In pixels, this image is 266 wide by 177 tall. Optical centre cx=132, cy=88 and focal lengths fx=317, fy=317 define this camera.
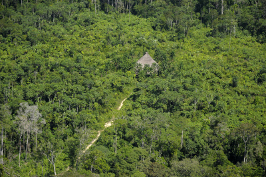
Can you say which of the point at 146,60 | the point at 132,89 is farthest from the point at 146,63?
the point at 132,89

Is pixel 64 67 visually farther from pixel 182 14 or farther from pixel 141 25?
pixel 182 14

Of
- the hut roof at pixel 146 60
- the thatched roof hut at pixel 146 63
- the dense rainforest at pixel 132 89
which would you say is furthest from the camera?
the hut roof at pixel 146 60

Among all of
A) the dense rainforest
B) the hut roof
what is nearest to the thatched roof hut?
the hut roof

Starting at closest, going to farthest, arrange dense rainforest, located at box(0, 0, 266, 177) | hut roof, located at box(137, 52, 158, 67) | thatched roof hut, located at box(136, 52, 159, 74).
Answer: dense rainforest, located at box(0, 0, 266, 177), thatched roof hut, located at box(136, 52, 159, 74), hut roof, located at box(137, 52, 158, 67)

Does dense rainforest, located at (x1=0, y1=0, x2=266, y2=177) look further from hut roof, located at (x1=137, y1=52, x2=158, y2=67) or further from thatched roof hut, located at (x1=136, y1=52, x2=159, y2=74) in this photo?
hut roof, located at (x1=137, y1=52, x2=158, y2=67)

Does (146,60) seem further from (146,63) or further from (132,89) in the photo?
(132,89)

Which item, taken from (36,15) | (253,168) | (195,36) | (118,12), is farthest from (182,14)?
(253,168)

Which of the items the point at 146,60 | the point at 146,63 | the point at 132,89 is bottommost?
the point at 132,89

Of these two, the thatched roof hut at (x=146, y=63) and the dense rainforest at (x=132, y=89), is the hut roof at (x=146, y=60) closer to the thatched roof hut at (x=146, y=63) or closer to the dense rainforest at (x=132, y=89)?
the thatched roof hut at (x=146, y=63)

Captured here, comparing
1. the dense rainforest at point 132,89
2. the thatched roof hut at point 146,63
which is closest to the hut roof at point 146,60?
the thatched roof hut at point 146,63
